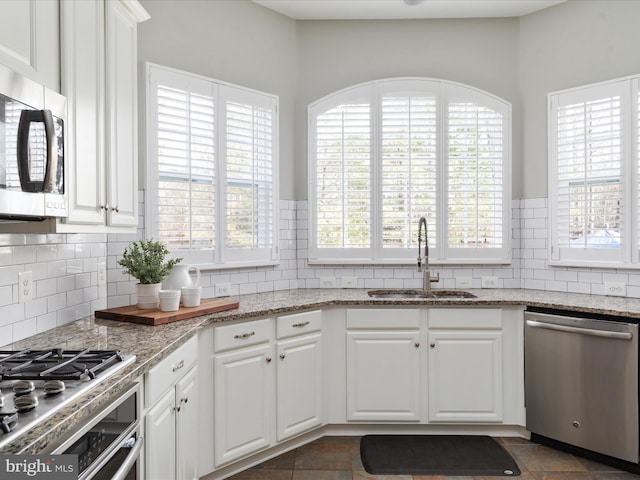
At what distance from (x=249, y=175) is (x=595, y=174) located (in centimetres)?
238

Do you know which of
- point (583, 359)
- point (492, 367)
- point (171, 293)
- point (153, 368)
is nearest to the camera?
point (153, 368)

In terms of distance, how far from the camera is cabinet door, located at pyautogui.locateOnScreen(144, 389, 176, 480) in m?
1.80

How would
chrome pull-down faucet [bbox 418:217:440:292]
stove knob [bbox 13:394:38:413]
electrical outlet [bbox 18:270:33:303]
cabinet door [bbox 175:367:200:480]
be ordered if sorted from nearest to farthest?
stove knob [bbox 13:394:38:413], electrical outlet [bbox 18:270:33:303], cabinet door [bbox 175:367:200:480], chrome pull-down faucet [bbox 418:217:440:292]

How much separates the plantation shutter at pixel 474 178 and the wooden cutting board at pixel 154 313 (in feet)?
6.47

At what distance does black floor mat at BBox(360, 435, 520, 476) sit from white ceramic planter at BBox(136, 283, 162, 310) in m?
1.54

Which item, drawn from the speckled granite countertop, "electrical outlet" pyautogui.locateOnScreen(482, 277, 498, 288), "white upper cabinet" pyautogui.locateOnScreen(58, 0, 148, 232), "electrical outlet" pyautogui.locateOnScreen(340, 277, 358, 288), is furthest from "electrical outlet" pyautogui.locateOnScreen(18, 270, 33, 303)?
"electrical outlet" pyautogui.locateOnScreen(482, 277, 498, 288)

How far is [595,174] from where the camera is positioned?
3.42 metres

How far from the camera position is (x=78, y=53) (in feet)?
6.31

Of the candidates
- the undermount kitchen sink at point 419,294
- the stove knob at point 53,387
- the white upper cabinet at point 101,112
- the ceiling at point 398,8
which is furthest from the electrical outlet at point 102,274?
the ceiling at point 398,8

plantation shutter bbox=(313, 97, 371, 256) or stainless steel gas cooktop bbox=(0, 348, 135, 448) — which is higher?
plantation shutter bbox=(313, 97, 371, 256)

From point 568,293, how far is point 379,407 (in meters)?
1.56

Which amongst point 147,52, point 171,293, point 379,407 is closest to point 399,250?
point 379,407

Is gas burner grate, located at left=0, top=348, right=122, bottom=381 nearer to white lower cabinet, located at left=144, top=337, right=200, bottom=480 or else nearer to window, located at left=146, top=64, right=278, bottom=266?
white lower cabinet, located at left=144, top=337, right=200, bottom=480

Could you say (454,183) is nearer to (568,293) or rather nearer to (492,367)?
(568,293)
